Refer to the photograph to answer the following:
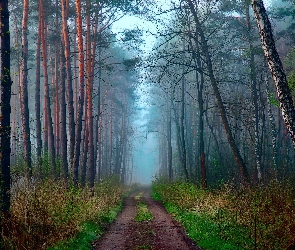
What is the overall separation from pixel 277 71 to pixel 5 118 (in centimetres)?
659

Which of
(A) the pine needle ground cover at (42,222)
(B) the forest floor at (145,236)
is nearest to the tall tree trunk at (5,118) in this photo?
(A) the pine needle ground cover at (42,222)

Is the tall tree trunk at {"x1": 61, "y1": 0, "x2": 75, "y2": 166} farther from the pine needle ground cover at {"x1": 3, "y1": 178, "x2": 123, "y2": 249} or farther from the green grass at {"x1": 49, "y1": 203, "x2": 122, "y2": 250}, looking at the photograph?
the pine needle ground cover at {"x1": 3, "y1": 178, "x2": 123, "y2": 249}

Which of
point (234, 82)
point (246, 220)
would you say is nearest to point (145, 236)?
point (246, 220)

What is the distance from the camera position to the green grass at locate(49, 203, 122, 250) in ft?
26.0

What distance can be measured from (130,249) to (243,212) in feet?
11.1

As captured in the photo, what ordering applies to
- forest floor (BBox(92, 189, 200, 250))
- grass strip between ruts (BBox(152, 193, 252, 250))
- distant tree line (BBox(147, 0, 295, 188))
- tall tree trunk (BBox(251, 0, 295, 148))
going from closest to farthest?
tall tree trunk (BBox(251, 0, 295, 148)), grass strip between ruts (BBox(152, 193, 252, 250)), distant tree line (BBox(147, 0, 295, 188)), forest floor (BBox(92, 189, 200, 250))

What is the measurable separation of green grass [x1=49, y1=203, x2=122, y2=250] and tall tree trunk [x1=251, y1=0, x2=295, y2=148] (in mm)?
5614

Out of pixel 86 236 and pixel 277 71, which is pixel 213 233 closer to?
pixel 86 236

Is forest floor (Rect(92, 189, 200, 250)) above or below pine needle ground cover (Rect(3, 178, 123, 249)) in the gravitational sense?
below

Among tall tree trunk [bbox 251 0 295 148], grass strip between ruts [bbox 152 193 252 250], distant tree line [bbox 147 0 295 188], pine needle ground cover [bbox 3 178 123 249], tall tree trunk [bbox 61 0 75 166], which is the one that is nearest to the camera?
pine needle ground cover [bbox 3 178 123 249]

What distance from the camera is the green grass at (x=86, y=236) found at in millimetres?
7930

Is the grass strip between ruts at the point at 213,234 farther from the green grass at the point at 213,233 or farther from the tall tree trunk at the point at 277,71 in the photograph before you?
the tall tree trunk at the point at 277,71

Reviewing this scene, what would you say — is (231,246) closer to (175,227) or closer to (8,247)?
(175,227)

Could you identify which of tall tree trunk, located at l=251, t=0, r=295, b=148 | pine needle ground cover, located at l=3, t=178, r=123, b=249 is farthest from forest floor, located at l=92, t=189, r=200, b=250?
tall tree trunk, located at l=251, t=0, r=295, b=148
